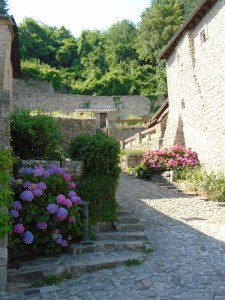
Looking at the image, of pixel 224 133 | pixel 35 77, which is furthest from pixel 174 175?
pixel 35 77

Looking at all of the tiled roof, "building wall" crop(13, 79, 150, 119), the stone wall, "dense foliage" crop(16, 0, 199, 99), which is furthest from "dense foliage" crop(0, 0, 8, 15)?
the stone wall

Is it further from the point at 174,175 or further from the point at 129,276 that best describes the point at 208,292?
the point at 174,175

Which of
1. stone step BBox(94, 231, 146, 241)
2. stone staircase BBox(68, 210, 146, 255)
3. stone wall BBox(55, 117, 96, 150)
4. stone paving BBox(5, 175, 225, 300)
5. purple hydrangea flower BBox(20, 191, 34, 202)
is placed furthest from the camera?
stone wall BBox(55, 117, 96, 150)

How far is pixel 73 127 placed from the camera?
11750 millimetres

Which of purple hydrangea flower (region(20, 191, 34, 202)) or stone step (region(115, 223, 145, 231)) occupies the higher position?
purple hydrangea flower (region(20, 191, 34, 202))

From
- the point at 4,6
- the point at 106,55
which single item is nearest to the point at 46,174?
the point at 4,6

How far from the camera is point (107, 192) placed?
557cm

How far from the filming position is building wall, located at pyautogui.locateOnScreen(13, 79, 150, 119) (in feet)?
88.3

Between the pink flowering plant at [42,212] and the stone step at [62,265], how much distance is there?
7.9 inches

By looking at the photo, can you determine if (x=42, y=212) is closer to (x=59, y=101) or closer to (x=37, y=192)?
(x=37, y=192)

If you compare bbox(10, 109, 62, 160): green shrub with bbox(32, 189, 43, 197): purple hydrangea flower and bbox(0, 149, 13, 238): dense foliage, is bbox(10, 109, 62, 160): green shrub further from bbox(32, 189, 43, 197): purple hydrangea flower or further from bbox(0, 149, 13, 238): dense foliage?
bbox(0, 149, 13, 238): dense foliage

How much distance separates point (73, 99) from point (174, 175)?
1856 cm

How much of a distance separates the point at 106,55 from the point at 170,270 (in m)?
35.2

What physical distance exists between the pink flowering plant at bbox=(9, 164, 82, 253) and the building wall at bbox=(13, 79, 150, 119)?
22.1 metres
